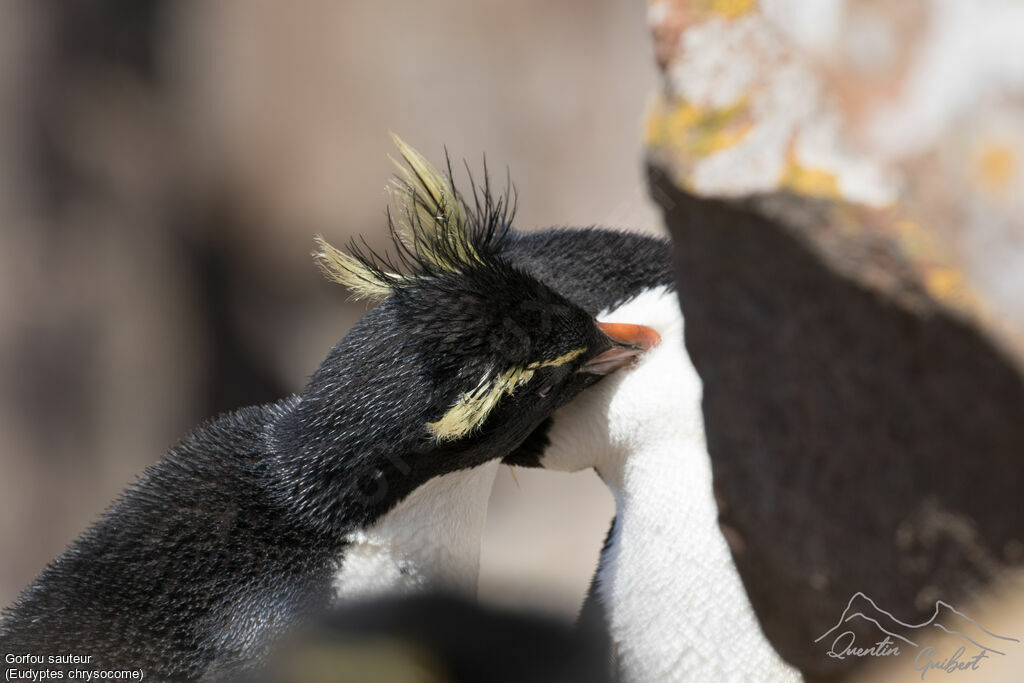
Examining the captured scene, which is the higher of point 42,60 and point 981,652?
point 42,60

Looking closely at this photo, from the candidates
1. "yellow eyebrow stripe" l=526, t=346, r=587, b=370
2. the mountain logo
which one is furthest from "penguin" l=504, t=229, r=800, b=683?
the mountain logo

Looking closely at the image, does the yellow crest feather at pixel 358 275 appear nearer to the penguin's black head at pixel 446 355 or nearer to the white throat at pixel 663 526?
the penguin's black head at pixel 446 355

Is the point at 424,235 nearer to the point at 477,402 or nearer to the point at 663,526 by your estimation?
the point at 477,402

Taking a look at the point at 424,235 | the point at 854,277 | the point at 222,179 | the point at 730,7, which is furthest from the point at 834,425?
the point at 222,179

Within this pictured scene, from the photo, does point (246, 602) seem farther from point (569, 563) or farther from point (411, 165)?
point (569, 563)

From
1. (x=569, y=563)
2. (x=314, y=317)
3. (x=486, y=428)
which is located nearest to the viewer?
(x=486, y=428)

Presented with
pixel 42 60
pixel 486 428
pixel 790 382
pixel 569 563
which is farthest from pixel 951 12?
pixel 42 60
